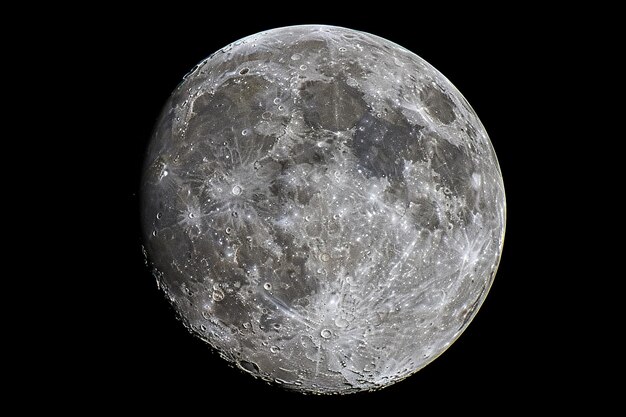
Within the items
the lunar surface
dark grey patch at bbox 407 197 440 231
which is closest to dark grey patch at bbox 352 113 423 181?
the lunar surface

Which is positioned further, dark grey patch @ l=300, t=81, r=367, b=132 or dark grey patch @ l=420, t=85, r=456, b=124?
dark grey patch @ l=420, t=85, r=456, b=124

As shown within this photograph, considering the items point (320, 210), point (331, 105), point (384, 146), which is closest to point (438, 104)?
point (384, 146)

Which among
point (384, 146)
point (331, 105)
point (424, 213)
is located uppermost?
point (331, 105)

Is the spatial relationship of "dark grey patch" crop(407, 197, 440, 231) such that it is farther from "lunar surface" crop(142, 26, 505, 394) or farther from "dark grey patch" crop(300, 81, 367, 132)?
"dark grey patch" crop(300, 81, 367, 132)

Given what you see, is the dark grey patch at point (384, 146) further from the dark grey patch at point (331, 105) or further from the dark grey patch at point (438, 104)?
the dark grey patch at point (438, 104)

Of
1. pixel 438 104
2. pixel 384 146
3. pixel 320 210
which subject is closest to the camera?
pixel 320 210

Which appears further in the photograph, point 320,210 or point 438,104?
point 438,104

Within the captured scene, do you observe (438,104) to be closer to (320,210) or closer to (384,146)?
(384,146)

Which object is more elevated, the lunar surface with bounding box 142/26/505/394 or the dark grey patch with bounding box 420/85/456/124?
the dark grey patch with bounding box 420/85/456/124

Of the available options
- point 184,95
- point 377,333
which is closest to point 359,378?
point 377,333
